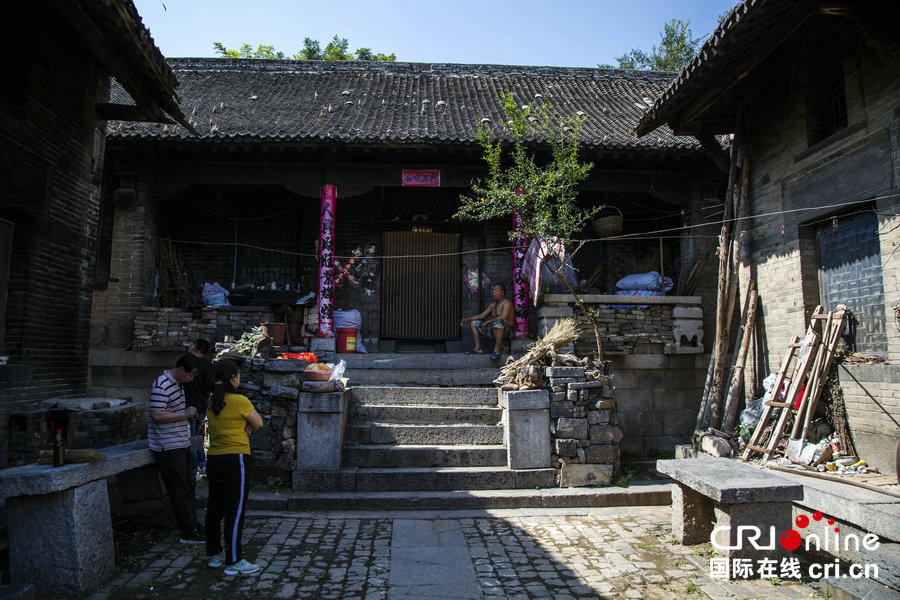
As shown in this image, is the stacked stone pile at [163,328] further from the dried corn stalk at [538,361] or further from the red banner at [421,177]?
the dried corn stalk at [538,361]

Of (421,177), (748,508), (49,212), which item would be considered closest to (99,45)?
(49,212)

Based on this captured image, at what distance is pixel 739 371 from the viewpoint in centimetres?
784

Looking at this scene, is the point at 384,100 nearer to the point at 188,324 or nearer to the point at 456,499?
the point at 188,324

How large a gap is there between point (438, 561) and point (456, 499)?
1466mm

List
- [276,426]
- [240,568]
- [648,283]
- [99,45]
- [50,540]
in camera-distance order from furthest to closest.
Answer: [648,283], [276,426], [99,45], [240,568], [50,540]

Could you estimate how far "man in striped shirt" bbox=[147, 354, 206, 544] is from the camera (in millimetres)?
4766

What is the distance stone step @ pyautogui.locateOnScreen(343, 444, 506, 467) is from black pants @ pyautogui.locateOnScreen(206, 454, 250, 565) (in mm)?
2415

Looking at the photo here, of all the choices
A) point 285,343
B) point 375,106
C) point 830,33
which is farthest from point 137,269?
point 830,33

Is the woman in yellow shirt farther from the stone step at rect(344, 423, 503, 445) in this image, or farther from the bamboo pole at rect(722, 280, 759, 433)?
the bamboo pole at rect(722, 280, 759, 433)

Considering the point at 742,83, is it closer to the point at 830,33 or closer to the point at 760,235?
the point at 830,33

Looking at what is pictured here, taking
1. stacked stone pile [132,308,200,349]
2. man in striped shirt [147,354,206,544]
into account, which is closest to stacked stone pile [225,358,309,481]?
man in striped shirt [147,354,206,544]

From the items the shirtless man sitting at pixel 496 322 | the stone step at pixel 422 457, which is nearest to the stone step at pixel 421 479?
the stone step at pixel 422 457

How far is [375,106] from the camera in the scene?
39.0 ft

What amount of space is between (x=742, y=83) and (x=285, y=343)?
8.41 meters
